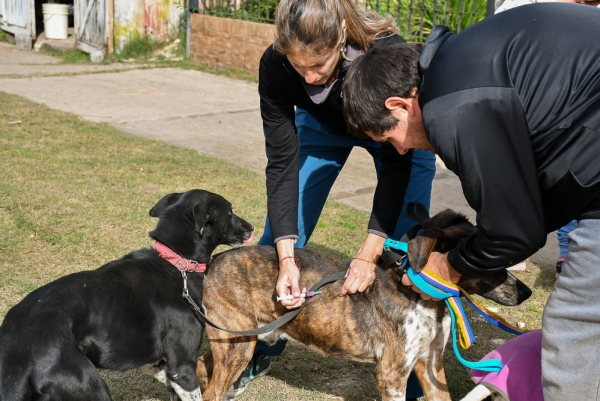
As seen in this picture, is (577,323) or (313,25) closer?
(577,323)

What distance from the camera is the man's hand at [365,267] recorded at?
3705 millimetres

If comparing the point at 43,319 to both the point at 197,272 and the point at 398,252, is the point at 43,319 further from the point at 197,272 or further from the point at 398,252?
the point at 398,252

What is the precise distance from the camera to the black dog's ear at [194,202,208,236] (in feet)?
13.3

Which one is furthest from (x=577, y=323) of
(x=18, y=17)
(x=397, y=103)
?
(x=18, y=17)

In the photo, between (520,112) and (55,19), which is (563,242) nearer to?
(520,112)

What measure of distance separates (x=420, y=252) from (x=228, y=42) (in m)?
11.7

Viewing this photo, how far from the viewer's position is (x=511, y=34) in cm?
234

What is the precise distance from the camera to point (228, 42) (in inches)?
558

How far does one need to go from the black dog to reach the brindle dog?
16 centimetres

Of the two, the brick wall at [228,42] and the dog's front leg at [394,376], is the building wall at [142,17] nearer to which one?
the brick wall at [228,42]

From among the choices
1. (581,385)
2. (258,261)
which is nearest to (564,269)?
(581,385)

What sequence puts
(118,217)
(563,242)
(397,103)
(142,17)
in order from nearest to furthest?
(397,103) < (563,242) < (118,217) < (142,17)

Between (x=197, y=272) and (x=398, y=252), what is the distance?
1215 millimetres

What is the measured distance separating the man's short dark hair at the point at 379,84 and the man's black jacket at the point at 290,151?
75cm
